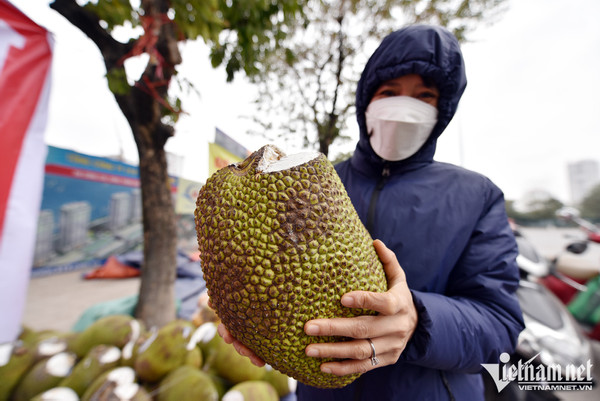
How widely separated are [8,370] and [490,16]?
740cm

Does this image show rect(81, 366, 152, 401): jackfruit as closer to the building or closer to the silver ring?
the silver ring

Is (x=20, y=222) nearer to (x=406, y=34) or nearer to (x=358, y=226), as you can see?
(x=358, y=226)

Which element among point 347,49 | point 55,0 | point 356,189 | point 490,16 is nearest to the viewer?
point 356,189

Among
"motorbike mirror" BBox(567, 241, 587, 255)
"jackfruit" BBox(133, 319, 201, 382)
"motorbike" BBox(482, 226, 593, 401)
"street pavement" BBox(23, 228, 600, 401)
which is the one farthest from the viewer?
"motorbike mirror" BBox(567, 241, 587, 255)

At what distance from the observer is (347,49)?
16.8 feet

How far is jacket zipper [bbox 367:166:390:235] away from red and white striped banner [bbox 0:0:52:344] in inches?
109

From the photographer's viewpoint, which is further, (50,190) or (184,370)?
(50,190)

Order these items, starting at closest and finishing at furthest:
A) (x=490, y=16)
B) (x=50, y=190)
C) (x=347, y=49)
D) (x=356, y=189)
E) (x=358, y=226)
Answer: (x=358, y=226) < (x=356, y=189) < (x=490, y=16) < (x=347, y=49) < (x=50, y=190)

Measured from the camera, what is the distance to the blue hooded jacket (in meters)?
0.89

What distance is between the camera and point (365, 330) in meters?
0.69

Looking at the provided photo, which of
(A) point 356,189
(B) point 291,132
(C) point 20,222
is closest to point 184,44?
(C) point 20,222

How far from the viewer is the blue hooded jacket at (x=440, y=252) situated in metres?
0.89

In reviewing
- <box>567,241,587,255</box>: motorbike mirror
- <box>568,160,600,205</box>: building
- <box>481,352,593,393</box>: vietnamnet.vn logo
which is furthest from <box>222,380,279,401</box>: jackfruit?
<box>568,160,600,205</box>: building

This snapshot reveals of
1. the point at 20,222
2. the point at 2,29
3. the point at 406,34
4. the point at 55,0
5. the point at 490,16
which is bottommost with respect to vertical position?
the point at 20,222
